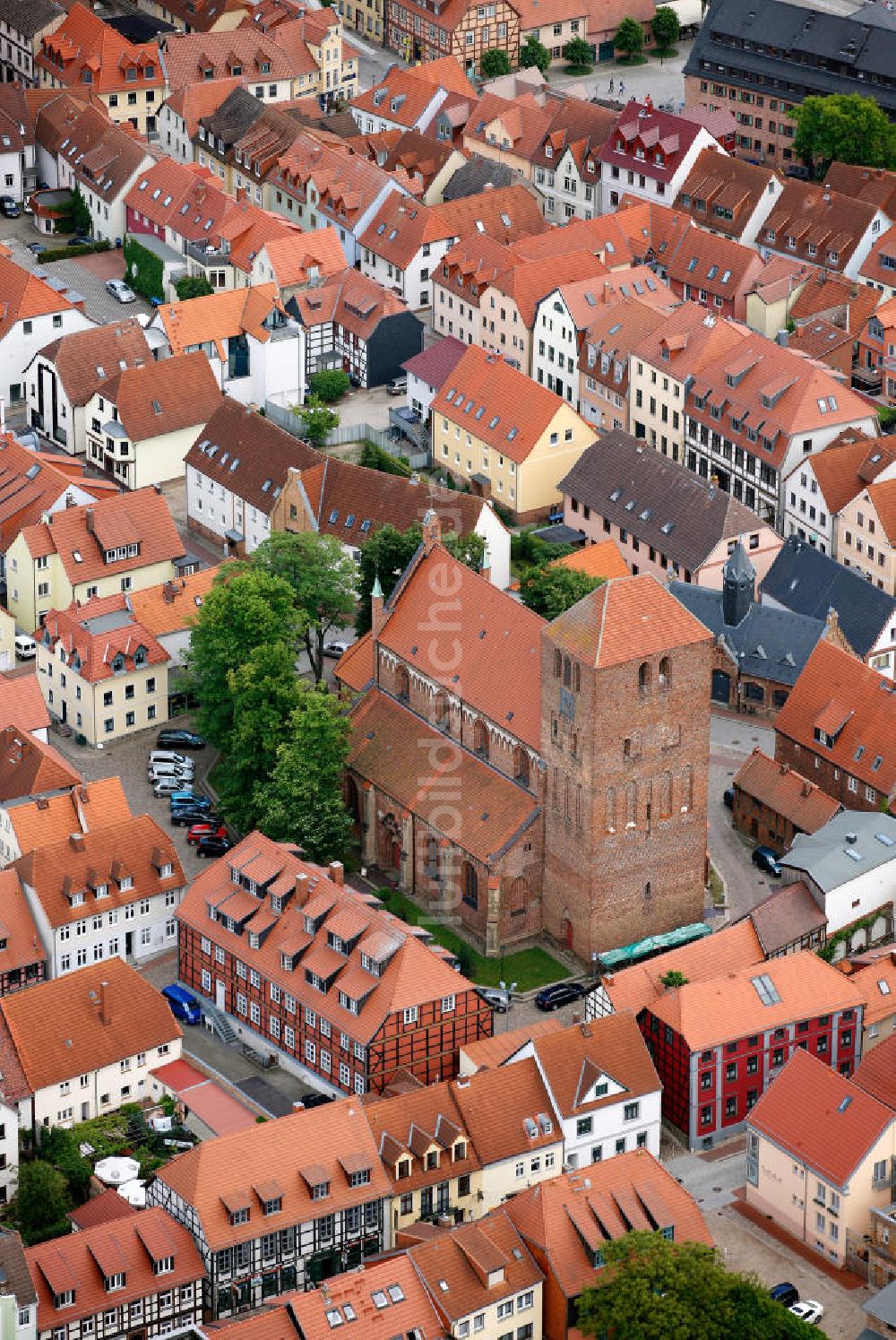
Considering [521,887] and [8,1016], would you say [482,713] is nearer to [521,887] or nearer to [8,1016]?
[521,887]

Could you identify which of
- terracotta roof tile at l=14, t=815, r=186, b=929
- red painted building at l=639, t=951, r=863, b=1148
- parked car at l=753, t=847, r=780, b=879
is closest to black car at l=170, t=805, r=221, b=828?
terracotta roof tile at l=14, t=815, r=186, b=929

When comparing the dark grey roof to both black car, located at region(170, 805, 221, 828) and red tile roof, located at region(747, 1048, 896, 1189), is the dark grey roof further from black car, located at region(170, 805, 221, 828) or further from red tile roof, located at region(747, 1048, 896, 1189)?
black car, located at region(170, 805, 221, 828)

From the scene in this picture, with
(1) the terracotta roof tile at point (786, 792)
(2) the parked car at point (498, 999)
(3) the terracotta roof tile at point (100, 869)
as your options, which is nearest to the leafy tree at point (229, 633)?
(3) the terracotta roof tile at point (100, 869)

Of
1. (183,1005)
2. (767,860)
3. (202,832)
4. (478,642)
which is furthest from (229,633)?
(767,860)

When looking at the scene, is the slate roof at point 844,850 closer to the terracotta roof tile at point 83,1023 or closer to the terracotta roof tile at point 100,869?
the terracotta roof tile at point 100,869

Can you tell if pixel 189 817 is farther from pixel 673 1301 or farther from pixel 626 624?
pixel 673 1301

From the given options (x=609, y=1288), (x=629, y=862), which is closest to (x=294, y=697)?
(x=629, y=862)
